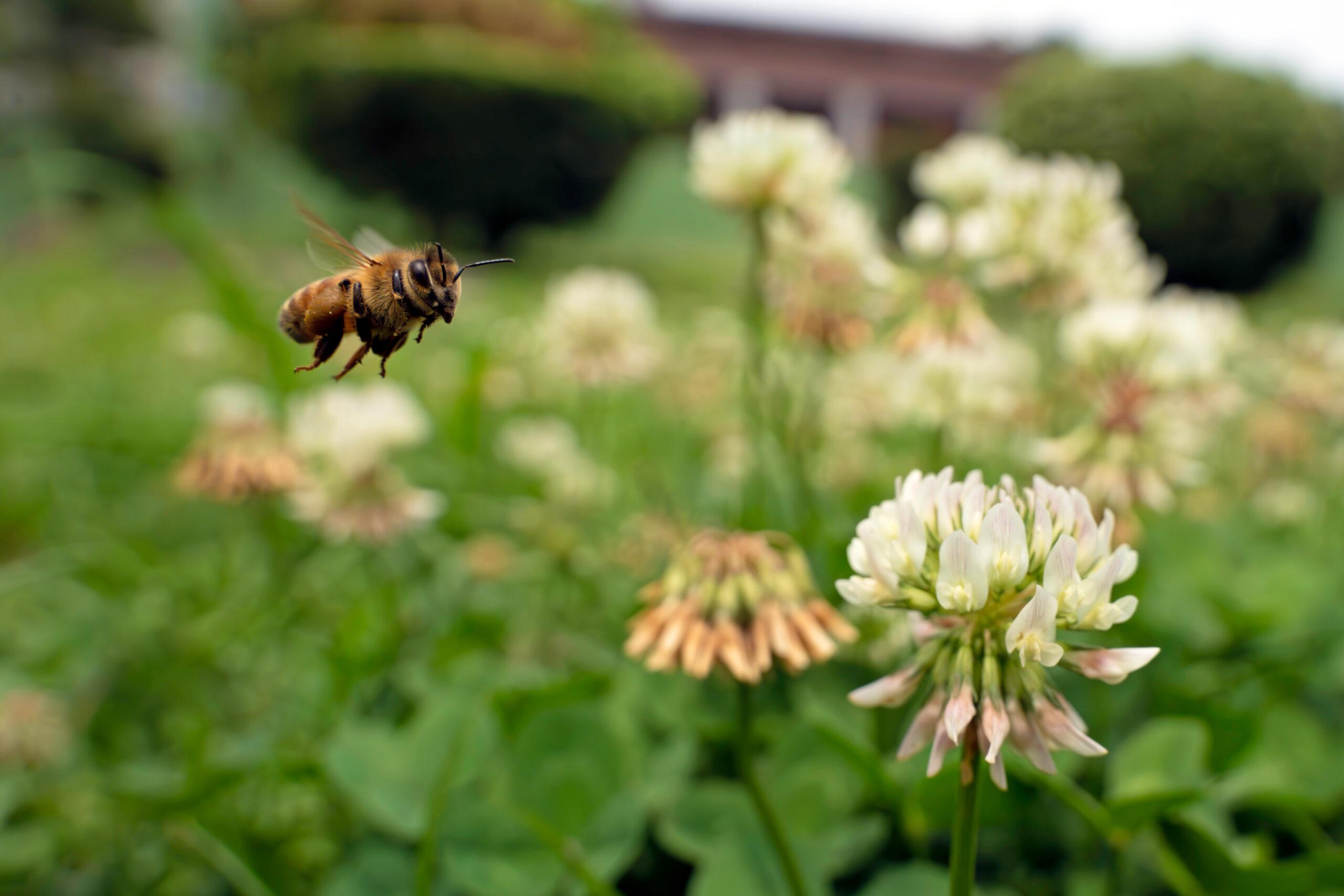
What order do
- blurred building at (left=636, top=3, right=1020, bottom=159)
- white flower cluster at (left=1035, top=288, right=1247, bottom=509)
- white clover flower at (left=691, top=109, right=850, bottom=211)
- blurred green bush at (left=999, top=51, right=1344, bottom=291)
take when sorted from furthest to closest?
blurred building at (left=636, top=3, right=1020, bottom=159), blurred green bush at (left=999, top=51, right=1344, bottom=291), white clover flower at (left=691, top=109, right=850, bottom=211), white flower cluster at (left=1035, top=288, right=1247, bottom=509)

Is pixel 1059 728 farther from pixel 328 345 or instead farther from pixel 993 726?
pixel 328 345

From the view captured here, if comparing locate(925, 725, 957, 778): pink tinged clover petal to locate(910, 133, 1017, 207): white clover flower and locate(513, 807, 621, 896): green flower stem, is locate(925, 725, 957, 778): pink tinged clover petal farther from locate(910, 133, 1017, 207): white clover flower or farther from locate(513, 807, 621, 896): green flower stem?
locate(910, 133, 1017, 207): white clover flower

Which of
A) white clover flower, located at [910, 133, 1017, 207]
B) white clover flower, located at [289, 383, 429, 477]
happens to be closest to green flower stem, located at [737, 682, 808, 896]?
white clover flower, located at [289, 383, 429, 477]

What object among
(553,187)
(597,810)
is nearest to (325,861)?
(597,810)

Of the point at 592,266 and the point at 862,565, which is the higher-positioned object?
the point at 862,565

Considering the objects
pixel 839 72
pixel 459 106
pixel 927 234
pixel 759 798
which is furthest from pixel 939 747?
pixel 839 72

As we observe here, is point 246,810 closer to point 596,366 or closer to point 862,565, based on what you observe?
point 862,565
